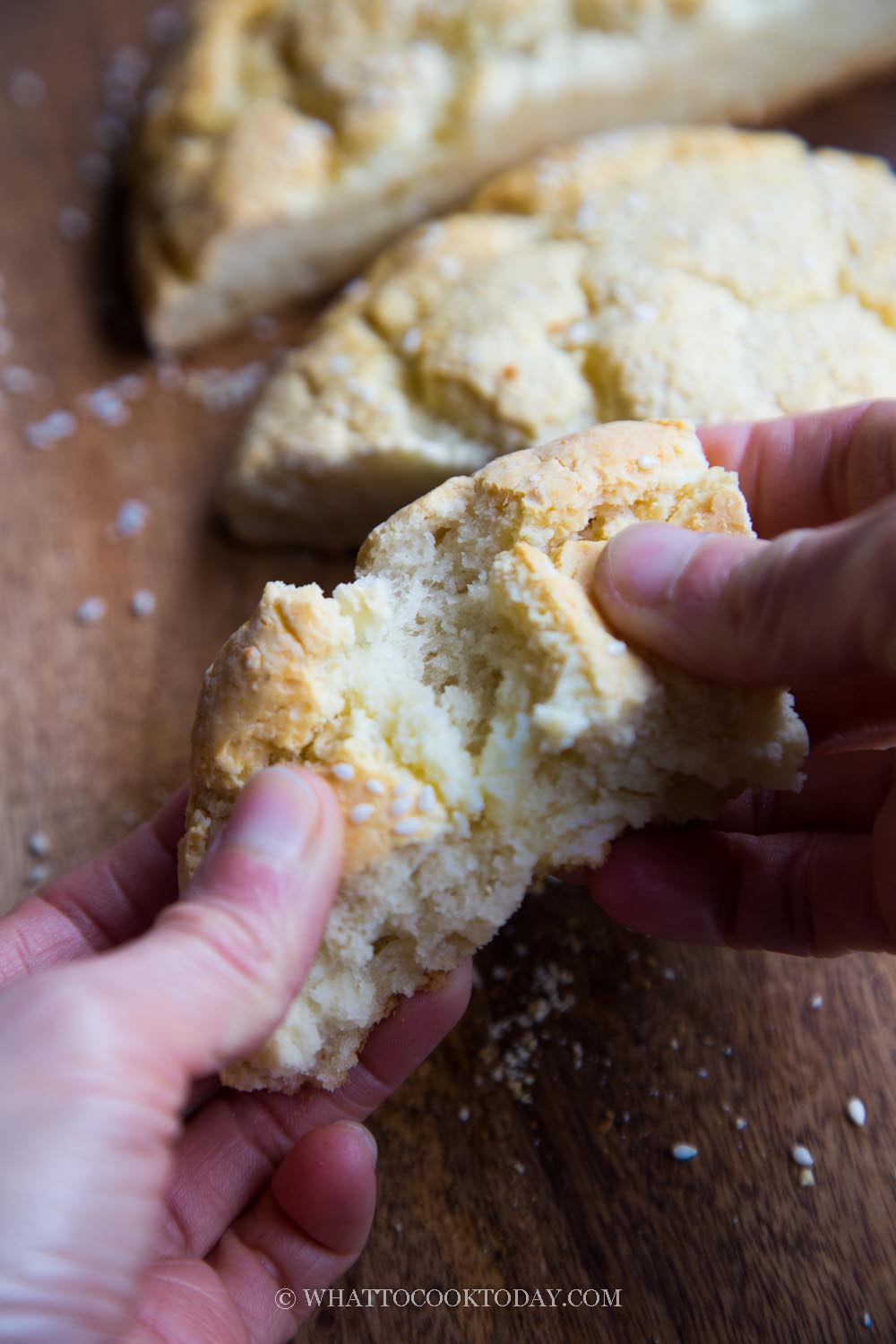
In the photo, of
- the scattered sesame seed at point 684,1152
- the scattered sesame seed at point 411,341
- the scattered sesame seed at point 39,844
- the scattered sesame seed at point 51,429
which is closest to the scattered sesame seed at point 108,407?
the scattered sesame seed at point 51,429

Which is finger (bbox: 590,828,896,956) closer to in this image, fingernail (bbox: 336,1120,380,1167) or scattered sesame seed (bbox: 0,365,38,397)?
fingernail (bbox: 336,1120,380,1167)

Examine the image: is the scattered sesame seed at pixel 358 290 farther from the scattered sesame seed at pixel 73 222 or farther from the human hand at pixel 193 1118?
the human hand at pixel 193 1118

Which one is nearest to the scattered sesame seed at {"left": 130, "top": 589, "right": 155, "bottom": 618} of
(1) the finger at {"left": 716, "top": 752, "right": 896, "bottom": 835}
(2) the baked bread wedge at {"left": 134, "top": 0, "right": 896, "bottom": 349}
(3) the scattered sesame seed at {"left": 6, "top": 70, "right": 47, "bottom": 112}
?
(2) the baked bread wedge at {"left": 134, "top": 0, "right": 896, "bottom": 349}

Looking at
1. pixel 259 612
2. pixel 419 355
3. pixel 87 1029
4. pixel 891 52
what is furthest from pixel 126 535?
pixel 891 52

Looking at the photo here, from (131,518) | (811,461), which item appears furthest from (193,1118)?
(811,461)

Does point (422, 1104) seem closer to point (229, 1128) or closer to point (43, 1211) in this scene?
point (229, 1128)
